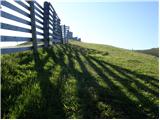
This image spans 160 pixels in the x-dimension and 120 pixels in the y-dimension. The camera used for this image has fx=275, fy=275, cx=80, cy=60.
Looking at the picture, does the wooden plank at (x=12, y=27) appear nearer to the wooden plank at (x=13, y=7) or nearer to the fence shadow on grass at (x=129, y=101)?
the wooden plank at (x=13, y=7)

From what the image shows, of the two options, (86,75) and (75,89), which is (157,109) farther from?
(86,75)

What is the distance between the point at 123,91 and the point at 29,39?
3999 millimetres

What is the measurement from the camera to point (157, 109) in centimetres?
354

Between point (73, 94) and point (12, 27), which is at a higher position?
point (12, 27)

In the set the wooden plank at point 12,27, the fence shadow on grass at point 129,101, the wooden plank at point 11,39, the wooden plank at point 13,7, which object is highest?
the wooden plank at point 13,7

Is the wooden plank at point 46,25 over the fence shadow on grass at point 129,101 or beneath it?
over

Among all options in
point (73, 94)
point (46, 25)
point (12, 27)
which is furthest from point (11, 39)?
point (46, 25)

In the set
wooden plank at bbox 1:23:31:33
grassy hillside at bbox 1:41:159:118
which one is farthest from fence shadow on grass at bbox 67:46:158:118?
wooden plank at bbox 1:23:31:33

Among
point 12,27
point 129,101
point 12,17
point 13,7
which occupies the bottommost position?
point 129,101

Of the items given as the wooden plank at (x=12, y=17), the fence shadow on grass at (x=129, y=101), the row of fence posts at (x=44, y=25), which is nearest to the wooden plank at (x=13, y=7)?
the wooden plank at (x=12, y=17)

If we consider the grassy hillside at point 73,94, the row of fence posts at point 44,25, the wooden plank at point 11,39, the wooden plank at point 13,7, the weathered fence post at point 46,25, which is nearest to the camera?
the grassy hillside at point 73,94

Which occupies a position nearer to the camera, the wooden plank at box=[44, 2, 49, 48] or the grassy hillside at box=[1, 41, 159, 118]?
the grassy hillside at box=[1, 41, 159, 118]

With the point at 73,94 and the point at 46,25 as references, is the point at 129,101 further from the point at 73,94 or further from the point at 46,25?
the point at 46,25

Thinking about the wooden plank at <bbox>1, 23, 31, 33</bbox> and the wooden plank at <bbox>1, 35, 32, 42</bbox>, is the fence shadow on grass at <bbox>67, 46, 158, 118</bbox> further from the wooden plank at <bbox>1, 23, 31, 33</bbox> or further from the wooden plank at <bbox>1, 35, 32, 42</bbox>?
the wooden plank at <bbox>1, 23, 31, 33</bbox>
